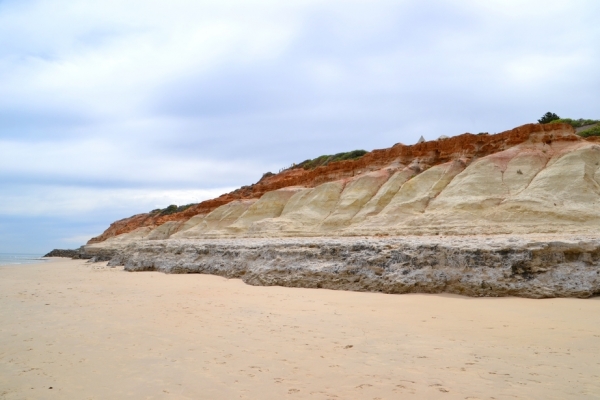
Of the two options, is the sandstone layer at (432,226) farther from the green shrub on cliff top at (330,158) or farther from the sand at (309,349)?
the green shrub on cliff top at (330,158)

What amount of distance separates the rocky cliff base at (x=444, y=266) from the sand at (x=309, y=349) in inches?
22.5

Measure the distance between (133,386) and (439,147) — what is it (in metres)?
33.0

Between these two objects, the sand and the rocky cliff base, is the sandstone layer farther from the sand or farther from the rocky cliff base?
the sand

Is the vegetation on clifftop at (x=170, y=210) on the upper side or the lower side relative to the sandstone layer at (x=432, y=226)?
upper

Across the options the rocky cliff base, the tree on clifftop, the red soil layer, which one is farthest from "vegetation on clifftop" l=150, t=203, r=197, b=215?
the rocky cliff base

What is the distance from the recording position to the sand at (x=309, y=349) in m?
4.75

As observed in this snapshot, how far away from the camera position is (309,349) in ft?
20.3

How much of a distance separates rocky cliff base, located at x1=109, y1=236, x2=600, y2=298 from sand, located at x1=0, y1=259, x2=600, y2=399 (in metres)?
0.57

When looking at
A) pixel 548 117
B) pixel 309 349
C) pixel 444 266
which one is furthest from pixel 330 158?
pixel 309 349

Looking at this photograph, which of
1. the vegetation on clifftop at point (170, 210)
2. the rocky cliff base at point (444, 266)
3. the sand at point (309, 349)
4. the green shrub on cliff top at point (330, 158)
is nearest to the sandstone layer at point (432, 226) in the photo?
the rocky cliff base at point (444, 266)

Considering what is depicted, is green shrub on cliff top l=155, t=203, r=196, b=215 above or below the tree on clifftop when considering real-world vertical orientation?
below

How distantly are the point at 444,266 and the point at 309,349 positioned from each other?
18.9 ft

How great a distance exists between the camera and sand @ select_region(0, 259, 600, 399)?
475 centimetres

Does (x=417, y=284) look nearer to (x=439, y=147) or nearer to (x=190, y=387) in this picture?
(x=190, y=387)
